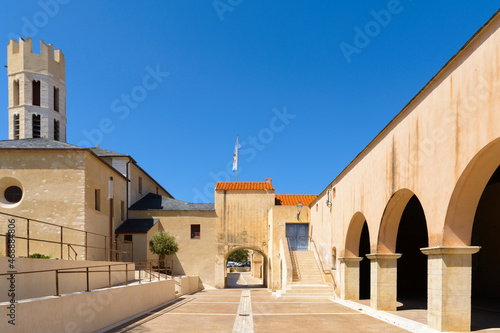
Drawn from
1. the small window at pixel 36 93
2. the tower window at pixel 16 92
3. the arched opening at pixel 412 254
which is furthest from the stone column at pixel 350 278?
the tower window at pixel 16 92

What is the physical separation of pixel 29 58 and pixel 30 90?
2.47 meters

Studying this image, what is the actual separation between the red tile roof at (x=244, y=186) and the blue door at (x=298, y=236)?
4.26m

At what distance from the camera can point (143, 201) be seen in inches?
1346

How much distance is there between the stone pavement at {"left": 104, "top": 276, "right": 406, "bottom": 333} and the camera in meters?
11.5

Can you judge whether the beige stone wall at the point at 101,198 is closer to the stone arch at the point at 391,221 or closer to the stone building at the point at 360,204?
the stone building at the point at 360,204

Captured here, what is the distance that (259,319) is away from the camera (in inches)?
530

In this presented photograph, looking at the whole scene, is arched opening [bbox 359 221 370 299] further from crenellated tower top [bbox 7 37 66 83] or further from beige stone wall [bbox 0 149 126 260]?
crenellated tower top [bbox 7 37 66 83]

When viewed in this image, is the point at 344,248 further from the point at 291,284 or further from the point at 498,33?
the point at 498,33

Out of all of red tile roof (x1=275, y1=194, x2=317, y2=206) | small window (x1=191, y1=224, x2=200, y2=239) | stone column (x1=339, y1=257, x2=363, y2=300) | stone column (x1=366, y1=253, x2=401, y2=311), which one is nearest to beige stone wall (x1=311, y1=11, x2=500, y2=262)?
stone column (x1=366, y1=253, x2=401, y2=311)

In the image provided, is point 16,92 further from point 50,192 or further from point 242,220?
point 242,220

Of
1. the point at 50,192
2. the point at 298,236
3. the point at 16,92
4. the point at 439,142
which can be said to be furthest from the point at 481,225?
the point at 16,92

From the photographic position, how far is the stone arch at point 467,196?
8.55 metres

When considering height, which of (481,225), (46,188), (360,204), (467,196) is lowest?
(481,225)

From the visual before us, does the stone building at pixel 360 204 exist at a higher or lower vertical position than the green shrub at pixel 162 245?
higher
